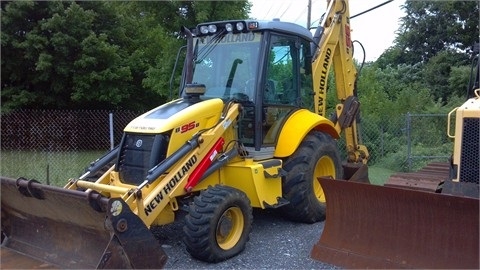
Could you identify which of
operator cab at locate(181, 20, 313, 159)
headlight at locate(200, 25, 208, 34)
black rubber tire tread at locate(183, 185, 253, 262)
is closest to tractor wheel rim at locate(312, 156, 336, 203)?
operator cab at locate(181, 20, 313, 159)

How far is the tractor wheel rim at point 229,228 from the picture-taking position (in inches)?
205

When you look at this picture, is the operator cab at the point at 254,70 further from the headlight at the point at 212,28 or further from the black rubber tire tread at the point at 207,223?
the black rubber tire tread at the point at 207,223

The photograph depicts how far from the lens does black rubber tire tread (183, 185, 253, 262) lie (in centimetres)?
495

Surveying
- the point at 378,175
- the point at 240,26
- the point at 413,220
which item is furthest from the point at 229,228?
the point at 378,175

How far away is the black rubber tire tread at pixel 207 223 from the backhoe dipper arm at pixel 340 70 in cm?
284

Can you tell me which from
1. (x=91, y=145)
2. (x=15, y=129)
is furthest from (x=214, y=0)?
(x=15, y=129)

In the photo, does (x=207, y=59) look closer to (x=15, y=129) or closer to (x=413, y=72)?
(x=15, y=129)

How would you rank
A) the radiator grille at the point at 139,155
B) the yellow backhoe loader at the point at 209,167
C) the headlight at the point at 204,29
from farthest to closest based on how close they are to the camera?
the headlight at the point at 204,29, the radiator grille at the point at 139,155, the yellow backhoe loader at the point at 209,167

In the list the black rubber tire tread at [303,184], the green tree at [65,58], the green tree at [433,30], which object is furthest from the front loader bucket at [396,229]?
the green tree at [433,30]

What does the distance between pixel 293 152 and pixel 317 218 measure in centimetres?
103

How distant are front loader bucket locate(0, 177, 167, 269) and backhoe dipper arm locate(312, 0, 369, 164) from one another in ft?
13.0

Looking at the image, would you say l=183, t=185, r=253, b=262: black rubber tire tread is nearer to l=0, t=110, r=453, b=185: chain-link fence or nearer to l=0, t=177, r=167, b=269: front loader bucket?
l=0, t=177, r=167, b=269: front loader bucket

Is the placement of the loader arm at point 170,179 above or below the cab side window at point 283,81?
below

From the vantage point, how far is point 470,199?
13.2 ft
